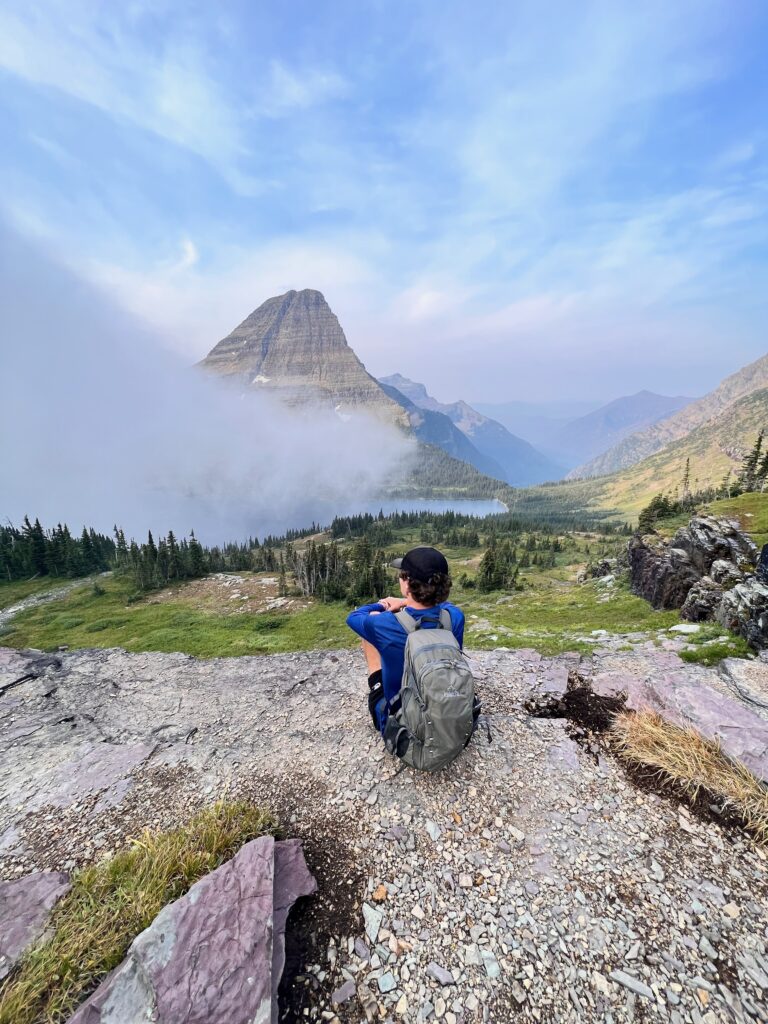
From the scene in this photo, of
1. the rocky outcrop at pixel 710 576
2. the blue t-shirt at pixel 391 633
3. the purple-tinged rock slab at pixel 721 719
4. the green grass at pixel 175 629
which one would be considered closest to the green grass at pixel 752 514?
the rocky outcrop at pixel 710 576

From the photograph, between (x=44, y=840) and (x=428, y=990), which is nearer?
(x=428, y=990)

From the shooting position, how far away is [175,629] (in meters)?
31.7

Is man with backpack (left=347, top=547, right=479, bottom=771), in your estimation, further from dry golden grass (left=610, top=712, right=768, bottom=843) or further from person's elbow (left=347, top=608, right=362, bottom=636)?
dry golden grass (left=610, top=712, right=768, bottom=843)

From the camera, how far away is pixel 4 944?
4.18m

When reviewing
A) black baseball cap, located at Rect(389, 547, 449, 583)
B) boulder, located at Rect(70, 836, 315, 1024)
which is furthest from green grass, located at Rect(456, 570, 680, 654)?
boulder, located at Rect(70, 836, 315, 1024)

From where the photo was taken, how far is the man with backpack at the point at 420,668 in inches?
200

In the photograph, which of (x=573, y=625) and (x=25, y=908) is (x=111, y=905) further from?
(x=573, y=625)

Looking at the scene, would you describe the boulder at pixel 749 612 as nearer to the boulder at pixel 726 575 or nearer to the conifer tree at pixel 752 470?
the boulder at pixel 726 575

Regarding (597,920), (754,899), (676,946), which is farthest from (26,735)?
(754,899)

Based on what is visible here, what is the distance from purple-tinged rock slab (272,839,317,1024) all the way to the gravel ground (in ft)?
0.54

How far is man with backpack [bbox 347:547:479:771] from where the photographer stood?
507 cm

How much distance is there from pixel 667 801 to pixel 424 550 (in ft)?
17.0

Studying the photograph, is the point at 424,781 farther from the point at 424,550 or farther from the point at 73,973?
the point at 73,973

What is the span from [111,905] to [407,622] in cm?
457
